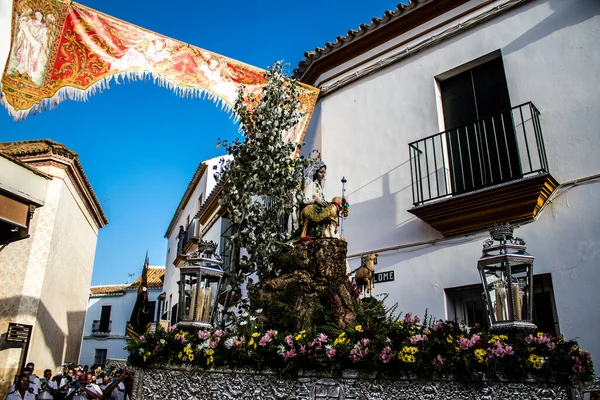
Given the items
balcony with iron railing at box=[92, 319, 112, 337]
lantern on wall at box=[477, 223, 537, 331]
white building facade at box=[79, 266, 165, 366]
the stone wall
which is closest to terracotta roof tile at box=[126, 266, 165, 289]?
white building facade at box=[79, 266, 165, 366]

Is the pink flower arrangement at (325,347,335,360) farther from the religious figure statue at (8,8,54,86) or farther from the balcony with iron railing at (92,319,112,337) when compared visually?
the balcony with iron railing at (92,319,112,337)

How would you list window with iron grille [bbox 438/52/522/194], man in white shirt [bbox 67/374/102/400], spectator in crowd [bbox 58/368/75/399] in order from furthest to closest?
spectator in crowd [bbox 58/368/75/399] → man in white shirt [bbox 67/374/102/400] → window with iron grille [bbox 438/52/522/194]

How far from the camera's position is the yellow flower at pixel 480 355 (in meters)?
3.95

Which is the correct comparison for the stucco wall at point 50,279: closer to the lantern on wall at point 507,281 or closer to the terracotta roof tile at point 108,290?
the lantern on wall at point 507,281

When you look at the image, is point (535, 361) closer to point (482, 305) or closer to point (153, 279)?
point (482, 305)

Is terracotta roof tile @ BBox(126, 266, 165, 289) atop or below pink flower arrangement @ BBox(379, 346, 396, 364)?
atop

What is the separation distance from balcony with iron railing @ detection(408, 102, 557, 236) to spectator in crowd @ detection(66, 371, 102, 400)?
5770 millimetres

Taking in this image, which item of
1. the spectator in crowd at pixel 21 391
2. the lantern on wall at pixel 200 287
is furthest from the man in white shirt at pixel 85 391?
the lantern on wall at pixel 200 287

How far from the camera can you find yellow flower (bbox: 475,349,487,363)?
3949 millimetres

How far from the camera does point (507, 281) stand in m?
4.68

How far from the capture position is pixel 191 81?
787 cm

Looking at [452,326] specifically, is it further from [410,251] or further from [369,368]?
[410,251]

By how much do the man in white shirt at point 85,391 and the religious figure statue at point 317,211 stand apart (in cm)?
421

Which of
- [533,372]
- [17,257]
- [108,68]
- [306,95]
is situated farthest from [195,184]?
[533,372]
